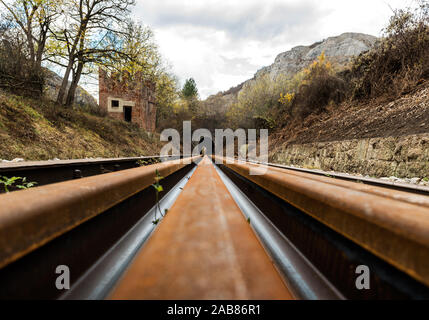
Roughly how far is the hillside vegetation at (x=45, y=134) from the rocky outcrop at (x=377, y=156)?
8710mm

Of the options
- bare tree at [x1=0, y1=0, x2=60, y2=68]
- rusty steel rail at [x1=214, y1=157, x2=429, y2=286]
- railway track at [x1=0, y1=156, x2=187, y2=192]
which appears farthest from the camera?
bare tree at [x1=0, y1=0, x2=60, y2=68]

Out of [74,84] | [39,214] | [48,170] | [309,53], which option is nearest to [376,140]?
[39,214]

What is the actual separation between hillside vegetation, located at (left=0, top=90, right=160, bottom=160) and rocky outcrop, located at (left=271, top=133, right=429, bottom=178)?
8.71 m

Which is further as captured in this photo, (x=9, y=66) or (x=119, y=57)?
(x=119, y=57)

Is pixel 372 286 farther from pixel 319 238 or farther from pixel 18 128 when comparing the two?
pixel 18 128

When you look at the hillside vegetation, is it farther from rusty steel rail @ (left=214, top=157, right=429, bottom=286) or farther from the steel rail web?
rusty steel rail @ (left=214, top=157, right=429, bottom=286)

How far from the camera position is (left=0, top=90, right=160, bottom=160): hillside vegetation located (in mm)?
5277

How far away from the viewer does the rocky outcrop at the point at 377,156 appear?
3756 mm

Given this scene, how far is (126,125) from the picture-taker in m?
15.1

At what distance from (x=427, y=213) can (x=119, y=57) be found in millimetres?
11314

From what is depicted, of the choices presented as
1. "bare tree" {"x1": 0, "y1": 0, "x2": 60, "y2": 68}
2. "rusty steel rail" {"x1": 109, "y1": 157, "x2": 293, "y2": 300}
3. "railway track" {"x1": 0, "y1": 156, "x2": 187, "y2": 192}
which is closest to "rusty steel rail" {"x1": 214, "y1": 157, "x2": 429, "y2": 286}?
"rusty steel rail" {"x1": 109, "y1": 157, "x2": 293, "y2": 300}

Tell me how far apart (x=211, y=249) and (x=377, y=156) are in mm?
5627
